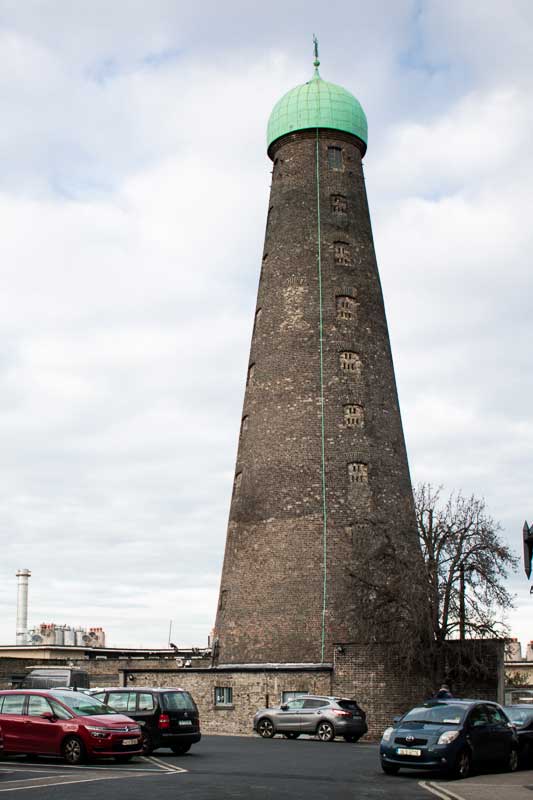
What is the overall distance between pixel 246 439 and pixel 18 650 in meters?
25.1

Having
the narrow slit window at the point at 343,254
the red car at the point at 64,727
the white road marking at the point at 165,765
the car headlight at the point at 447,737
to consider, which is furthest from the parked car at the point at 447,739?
the narrow slit window at the point at 343,254

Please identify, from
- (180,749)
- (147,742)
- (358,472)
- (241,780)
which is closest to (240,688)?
(358,472)

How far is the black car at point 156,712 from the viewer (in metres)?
23.7

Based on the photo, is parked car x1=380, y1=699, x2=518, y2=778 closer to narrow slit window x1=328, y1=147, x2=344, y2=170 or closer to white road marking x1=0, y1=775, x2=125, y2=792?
white road marking x1=0, y1=775, x2=125, y2=792

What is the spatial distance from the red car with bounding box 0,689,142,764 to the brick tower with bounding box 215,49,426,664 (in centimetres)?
1714

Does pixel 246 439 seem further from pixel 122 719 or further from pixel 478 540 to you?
pixel 122 719

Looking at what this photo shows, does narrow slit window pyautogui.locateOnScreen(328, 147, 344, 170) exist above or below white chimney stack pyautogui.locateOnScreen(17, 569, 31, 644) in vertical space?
above

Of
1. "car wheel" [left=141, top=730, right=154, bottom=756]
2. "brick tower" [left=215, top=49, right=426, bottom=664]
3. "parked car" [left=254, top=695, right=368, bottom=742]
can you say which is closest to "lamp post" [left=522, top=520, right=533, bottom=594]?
"car wheel" [left=141, top=730, right=154, bottom=756]

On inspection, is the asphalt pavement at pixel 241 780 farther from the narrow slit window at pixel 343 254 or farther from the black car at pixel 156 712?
the narrow slit window at pixel 343 254

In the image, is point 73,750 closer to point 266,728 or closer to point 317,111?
point 266,728

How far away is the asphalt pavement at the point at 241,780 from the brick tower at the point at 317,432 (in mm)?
15099

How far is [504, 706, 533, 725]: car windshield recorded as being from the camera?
79.1 ft

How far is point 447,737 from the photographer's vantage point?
1989 centimetres

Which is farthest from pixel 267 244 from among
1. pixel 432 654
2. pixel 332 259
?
pixel 432 654
